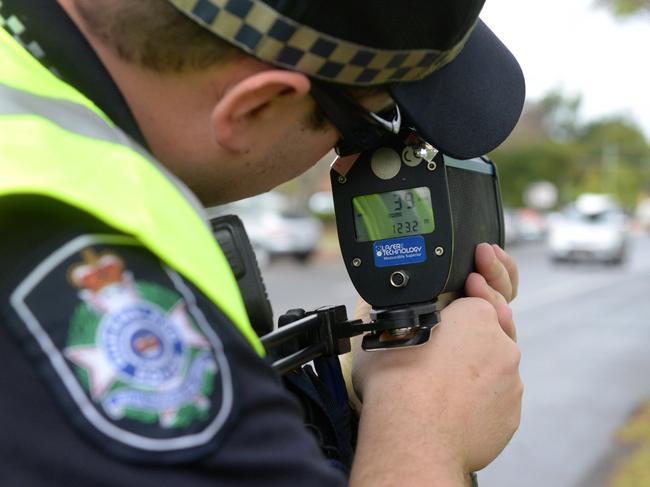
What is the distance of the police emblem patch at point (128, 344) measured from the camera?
0.58 meters

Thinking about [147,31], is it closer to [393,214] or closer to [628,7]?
[393,214]

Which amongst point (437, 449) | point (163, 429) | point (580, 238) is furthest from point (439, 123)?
point (580, 238)

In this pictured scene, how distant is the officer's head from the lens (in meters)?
0.77

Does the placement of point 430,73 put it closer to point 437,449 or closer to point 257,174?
point 257,174

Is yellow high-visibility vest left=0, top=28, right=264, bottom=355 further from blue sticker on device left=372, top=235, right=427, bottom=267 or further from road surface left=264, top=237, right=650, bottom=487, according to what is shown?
road surface left=264, top=237, right=650, bottom=487

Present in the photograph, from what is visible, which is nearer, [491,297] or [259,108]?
[259,108]

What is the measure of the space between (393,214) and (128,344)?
0.56 m

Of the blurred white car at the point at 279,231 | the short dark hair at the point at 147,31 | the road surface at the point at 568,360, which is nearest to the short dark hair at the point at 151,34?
the short dark hair at the point at 147,31

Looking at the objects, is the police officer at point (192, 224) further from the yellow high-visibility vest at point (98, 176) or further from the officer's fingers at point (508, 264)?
the officer's fingers at point (508, 264)

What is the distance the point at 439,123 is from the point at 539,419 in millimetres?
4982

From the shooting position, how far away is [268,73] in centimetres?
79

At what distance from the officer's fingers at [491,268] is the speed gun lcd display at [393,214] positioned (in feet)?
0.50

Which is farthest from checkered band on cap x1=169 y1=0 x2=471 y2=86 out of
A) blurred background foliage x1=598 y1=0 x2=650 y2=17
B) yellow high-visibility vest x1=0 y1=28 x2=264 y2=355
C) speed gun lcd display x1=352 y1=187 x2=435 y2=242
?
blurred background foliage x1=598 y1=0 x2=650 y2=17

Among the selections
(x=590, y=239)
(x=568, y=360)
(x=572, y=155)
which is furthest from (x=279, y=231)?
(x=572, y=155)
